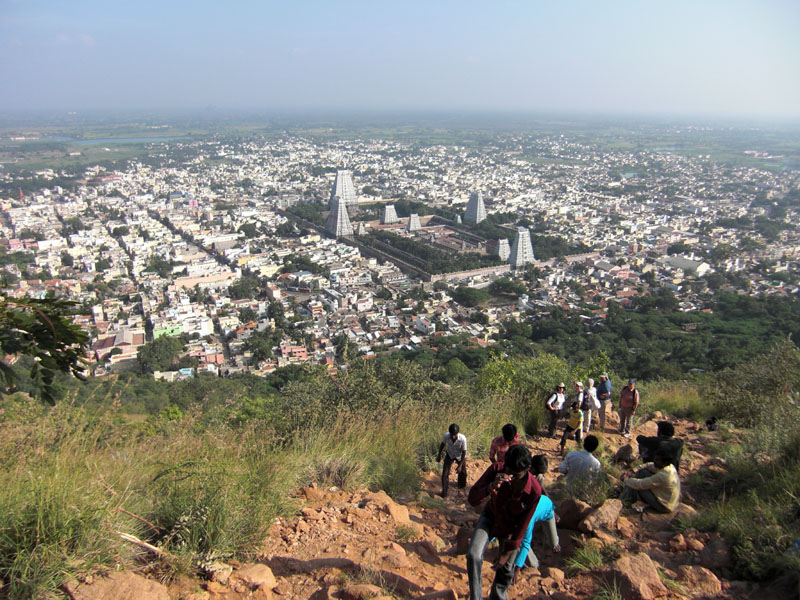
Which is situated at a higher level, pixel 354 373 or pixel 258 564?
pixel 258 564

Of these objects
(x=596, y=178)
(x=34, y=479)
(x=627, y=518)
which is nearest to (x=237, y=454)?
(x=34, y=479)

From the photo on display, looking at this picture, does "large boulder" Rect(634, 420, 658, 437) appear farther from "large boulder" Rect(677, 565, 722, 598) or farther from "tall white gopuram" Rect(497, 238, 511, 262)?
"tall white gopuram" Rect(497, 238, 511, 262)

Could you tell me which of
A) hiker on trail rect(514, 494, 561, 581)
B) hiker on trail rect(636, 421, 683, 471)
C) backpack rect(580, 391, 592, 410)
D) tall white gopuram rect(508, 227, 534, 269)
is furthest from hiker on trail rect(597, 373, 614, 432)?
tall white gopuram rect(508, 227, 534, 269)

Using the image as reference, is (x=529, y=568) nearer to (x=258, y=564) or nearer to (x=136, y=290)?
(x=258, y=564)

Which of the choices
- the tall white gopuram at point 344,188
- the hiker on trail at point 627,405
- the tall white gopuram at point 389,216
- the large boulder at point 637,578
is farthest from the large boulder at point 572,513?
the tall white gopuram at point 344,188

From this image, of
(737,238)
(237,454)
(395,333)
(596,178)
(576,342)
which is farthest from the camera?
(596,178)

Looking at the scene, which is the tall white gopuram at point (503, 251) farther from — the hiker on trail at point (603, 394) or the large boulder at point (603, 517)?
the large boulder at point (603, 517)

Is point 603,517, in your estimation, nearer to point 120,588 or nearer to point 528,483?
point 528,483
